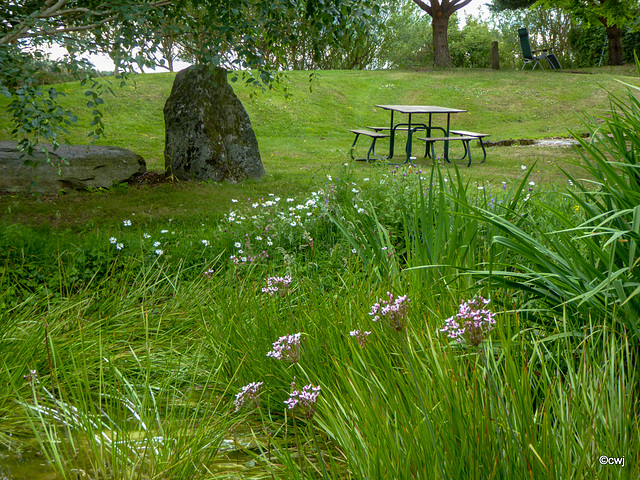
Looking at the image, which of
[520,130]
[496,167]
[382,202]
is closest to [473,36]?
[520,130]

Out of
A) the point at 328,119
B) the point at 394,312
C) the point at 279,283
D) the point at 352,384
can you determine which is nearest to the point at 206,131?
the point at 279,283

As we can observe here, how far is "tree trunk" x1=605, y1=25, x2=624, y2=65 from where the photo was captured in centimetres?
2422

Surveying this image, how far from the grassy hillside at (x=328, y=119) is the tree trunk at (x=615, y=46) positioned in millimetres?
2207

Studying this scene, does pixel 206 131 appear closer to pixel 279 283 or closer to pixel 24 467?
pixel 279 283

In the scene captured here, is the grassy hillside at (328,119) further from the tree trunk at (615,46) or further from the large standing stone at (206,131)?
the tree trunk at (615,46)

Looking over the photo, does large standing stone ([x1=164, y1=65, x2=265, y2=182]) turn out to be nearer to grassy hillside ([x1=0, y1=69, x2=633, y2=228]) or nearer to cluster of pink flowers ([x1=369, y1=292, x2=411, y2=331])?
grassy hillside ([x1=0, y1=69, x2=633, y2=228])

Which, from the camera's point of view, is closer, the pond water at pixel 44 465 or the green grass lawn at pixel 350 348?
the green grass lawn at pixel 350 348

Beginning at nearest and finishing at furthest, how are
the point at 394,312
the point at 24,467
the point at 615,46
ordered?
the point at 394,312, the point at 24,467, the point at 615,46

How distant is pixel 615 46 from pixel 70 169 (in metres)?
24.9

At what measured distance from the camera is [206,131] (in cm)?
793

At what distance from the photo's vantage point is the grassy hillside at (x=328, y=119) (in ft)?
22.7

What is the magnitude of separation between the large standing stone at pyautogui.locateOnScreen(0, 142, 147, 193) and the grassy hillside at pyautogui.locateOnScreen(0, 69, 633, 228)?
23.7 inches

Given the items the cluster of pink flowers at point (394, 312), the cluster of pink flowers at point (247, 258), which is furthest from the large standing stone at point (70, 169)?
the cluster of pink flowers at point (394, 312)

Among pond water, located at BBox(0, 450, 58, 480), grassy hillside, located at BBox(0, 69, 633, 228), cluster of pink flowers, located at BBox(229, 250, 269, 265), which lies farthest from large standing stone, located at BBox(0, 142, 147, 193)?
pond water, located at BBox(0, 450, 58, 480)
